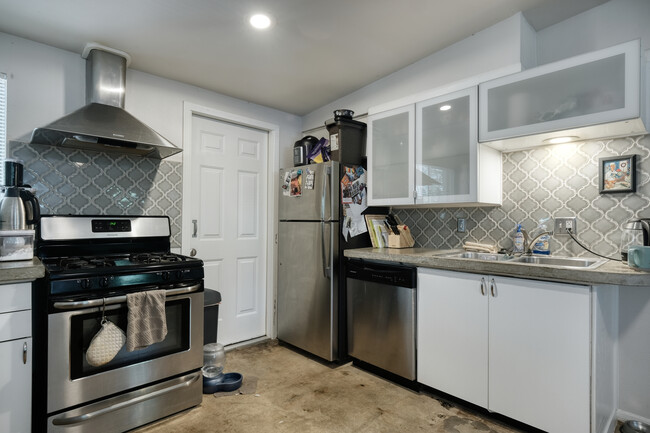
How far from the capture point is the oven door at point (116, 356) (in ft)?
5.60

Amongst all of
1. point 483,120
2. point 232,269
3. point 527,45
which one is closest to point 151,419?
point 232,269

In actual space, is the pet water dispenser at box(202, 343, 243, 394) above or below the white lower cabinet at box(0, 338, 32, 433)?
below

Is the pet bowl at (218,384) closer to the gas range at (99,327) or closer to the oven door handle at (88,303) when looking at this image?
the gas range at (99,327)

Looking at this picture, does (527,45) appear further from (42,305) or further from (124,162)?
(42,305)

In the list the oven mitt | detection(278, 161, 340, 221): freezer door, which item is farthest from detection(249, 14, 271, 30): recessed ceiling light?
the oven mitt

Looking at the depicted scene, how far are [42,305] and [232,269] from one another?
161 centimetres

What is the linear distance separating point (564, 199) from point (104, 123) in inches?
114

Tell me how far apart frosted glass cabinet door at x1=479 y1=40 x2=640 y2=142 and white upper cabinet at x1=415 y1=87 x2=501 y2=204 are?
116 millimetres

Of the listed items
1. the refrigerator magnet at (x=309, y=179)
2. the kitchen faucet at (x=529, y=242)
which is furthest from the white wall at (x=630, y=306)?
the refrigerator magnet at (x=309, y=179)

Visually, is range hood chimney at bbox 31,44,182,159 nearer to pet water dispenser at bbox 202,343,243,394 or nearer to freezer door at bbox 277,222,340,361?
freezer door at bbox 277,222,340,361

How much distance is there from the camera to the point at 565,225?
2168 millimetres

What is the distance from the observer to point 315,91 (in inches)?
125

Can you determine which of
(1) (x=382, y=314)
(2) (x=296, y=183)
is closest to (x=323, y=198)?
(2) (x=296, y=183)

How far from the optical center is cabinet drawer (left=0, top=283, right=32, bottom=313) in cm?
154
